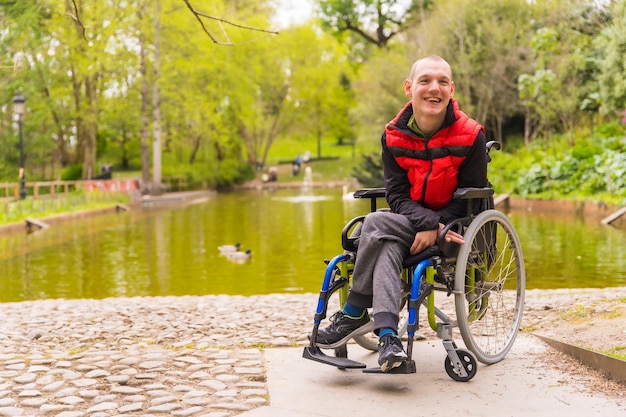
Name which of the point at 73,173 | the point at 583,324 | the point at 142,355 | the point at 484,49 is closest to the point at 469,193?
the point at 583,324

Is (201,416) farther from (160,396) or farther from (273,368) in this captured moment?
(273,368)

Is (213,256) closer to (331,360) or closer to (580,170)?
(331,360)

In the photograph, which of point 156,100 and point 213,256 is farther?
point 156,100

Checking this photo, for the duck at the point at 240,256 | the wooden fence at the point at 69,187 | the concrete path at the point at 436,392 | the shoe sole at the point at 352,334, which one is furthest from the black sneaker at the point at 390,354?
the wooden fence at the point at 69,187

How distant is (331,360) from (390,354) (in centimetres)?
39

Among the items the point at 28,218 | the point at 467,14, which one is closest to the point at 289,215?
the point at 28,218

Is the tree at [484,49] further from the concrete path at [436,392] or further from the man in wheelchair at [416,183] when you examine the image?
the concrete path at [436,392]

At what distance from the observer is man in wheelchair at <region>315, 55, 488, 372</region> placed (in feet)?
12.1

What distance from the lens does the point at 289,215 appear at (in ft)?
68.3

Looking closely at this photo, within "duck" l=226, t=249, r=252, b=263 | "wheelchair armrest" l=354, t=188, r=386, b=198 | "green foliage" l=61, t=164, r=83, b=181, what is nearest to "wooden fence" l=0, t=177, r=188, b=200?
"green foliage" l=61, t=164, r=83, b=181

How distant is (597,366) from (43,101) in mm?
31833

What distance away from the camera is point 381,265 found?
3.62m

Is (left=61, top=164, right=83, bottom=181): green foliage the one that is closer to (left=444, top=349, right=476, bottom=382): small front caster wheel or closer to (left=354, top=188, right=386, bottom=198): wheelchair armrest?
Answer: (left=354, top=188, right=386, bottom=198): wheelchair armrest

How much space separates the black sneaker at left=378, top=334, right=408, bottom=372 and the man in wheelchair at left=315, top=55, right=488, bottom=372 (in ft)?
0.63
